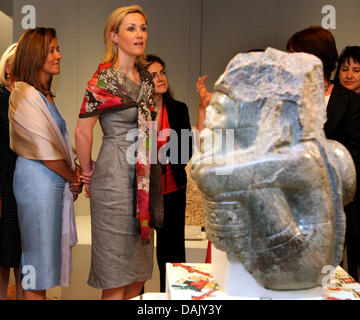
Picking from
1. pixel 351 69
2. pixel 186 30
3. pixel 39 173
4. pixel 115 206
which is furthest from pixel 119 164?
pixel 186 30

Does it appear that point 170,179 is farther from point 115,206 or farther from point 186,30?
point 186,30

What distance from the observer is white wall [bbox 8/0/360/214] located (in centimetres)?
453

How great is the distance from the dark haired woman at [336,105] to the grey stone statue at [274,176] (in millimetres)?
697

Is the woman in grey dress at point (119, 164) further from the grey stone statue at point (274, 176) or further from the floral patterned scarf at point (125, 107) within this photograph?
the grey stone statue at point (274, 176)

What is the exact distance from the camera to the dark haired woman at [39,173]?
3.02 metres

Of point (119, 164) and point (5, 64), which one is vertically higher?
point (5, 64)

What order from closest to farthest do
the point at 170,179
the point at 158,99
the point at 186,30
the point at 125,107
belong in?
the point at 125,107, the point at 170,179, the point at 158,99, the point at 186,30

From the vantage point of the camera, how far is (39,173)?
10.0 ft

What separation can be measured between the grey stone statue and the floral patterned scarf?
789 mm

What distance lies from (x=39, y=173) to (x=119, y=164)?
0.48 meters

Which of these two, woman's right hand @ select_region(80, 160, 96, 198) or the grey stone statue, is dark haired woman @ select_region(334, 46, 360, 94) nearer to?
the grey stone statue

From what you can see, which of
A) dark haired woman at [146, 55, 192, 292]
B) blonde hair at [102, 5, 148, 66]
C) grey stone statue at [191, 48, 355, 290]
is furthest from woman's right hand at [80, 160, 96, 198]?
grey stone statue at [191, 48, 355, 290]

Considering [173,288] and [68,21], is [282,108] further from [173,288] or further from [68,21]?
[68,21]

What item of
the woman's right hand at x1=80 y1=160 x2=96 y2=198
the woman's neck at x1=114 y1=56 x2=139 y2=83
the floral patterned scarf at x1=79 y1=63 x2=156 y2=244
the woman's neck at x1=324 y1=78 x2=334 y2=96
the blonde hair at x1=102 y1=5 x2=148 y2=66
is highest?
the blonde hair at x1=102 y1=5 x2=148 y2=66
